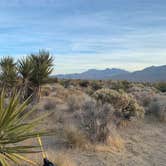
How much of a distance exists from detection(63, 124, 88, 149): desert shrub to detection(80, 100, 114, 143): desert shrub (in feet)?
1.07

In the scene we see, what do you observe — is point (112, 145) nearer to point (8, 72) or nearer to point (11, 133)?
point (11, 133)

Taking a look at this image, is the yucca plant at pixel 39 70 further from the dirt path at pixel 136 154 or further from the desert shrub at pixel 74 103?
the dirt path at pixel 136 154

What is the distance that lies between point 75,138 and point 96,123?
1042 mm

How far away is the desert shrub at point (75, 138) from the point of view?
1044cm

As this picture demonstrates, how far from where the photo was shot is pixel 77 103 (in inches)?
672

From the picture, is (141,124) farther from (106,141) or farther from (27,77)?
(27,77)

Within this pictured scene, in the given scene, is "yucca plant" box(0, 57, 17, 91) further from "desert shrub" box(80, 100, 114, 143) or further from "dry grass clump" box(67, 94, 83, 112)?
"desert shrub" box(80, 100, 114, 143)

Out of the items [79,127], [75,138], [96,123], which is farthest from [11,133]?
[79,127]

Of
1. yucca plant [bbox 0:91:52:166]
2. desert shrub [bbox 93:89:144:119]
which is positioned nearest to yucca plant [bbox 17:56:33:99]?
desert shrub [bbox 93:89:144:119]

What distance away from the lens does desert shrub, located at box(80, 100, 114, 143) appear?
1102 centimetres

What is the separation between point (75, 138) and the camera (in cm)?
1046

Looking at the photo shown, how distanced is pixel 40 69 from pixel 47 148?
897 centimetres

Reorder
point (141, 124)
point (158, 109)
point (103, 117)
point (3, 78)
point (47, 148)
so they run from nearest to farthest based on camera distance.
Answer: point (47, 148), point (103, 117), point (141, 124), point (158, 109), point (3, 78)

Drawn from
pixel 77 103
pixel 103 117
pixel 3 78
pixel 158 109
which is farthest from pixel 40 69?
pixel 103 117
